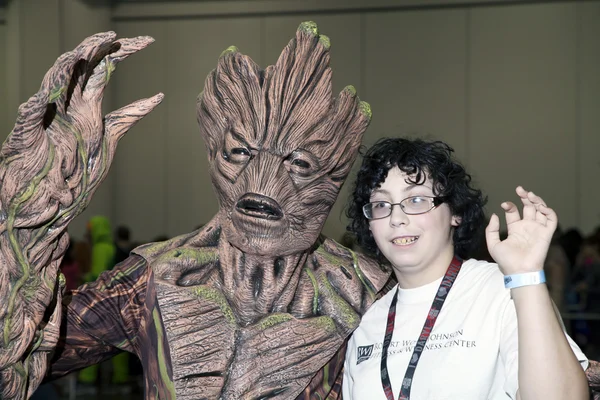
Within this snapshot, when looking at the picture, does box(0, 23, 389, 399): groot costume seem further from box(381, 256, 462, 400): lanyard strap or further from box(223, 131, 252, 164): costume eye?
box(381, 256, 462, 400): lanyard strap

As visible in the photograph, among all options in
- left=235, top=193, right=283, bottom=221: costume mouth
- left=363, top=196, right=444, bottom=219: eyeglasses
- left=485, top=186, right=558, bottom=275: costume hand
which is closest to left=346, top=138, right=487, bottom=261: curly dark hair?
left=363, top=196, right=444, bottom=219: eyeglasses

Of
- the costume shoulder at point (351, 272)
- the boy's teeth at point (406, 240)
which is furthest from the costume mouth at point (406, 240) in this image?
the costume shoulder at point (351, 272)

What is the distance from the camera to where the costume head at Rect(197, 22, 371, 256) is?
2033 mm

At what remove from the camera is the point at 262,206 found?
2002mm

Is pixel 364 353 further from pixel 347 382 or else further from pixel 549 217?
pixel 549 217

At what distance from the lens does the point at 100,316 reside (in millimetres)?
2129

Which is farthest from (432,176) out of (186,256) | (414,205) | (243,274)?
(186,256)

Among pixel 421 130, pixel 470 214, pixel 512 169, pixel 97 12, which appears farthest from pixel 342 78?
pixel 470 214

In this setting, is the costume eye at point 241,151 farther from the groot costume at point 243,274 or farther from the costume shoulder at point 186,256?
the costume shoulder at point 186,256

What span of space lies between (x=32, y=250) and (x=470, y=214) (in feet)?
3.77

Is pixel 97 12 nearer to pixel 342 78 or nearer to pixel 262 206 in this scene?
pixel 342 78

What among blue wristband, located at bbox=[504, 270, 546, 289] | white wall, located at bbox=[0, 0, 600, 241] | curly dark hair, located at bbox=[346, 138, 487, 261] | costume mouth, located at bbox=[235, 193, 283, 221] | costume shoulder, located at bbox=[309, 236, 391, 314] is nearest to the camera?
blue wristband, located at bbox=[504, 270, 546, 289]

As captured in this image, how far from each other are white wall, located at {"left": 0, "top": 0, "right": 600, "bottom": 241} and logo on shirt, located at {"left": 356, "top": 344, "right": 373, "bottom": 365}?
6691mm

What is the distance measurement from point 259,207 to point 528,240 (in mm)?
666
